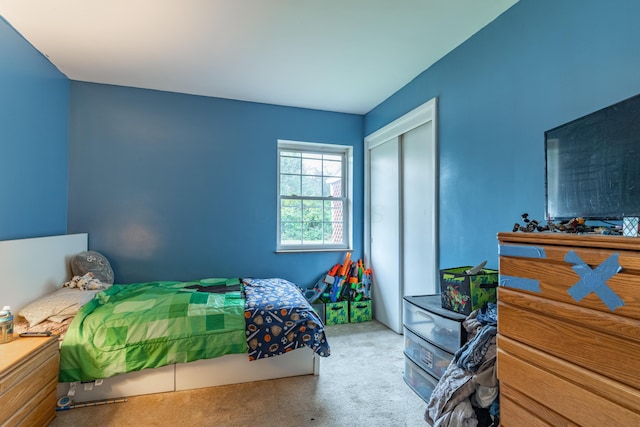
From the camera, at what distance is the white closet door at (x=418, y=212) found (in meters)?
2.78

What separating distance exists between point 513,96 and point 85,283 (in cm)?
345

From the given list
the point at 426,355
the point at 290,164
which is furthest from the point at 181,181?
the point at 426,355

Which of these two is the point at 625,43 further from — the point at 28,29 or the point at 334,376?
the point at 28,29

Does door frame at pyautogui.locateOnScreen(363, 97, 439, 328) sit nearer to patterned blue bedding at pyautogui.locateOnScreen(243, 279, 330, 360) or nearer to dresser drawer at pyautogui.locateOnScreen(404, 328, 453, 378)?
dresser drawer at pyautogui.locateOnScreen(404, 328, 453, 378)

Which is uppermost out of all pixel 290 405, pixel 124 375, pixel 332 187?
pixel 332 187

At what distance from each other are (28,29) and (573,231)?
11.6 ft

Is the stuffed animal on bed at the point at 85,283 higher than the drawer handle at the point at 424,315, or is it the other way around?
the stuffed animal on bed at the point at 85,283

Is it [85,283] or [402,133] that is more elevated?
[402,133]

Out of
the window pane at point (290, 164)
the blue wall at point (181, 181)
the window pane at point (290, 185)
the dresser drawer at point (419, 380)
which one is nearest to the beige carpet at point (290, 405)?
the dresser drawer at point (419, 380)

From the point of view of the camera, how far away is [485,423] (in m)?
1.48

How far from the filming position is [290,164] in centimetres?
380

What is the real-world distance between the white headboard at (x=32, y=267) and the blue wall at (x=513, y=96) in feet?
10.0

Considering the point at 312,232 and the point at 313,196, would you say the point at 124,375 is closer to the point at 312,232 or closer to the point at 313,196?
the point at 312,232

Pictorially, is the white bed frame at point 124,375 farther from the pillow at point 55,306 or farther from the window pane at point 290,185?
the window pane at point 290,185
